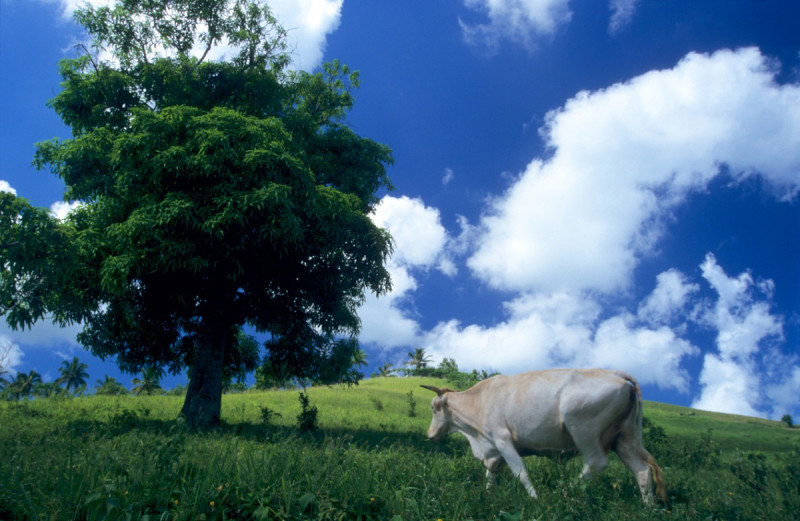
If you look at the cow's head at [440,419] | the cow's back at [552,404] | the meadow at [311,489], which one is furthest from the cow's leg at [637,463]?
the cow's head at [440,419]

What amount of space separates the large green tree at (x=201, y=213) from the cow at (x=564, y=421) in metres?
8.74

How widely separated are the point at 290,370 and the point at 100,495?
51.9 ft

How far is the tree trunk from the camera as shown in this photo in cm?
1711

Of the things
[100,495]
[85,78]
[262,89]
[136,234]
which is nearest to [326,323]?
[136,234]

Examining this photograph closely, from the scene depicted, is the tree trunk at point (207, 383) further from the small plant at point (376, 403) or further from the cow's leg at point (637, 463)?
the cow's leg at point (637, 463)

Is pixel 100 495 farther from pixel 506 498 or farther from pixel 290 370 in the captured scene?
pixel 290 370

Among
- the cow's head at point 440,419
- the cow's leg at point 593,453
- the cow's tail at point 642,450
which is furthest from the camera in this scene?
the cow's head at point 440,419

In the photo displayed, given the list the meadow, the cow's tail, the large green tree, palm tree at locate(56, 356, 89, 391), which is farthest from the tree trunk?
palm tree at locate(56, 356, 89, 391)

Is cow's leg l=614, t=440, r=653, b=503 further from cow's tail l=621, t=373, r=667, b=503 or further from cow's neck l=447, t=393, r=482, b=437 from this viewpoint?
cow's neck l=447, t=393, r=482, b=437

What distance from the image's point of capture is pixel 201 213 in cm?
1514

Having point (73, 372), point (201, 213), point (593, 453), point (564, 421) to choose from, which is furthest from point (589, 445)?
point (73, 372)

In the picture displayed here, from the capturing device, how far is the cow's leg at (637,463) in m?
6.76

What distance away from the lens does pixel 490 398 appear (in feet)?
27.3

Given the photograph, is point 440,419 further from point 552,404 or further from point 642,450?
point 642,450
